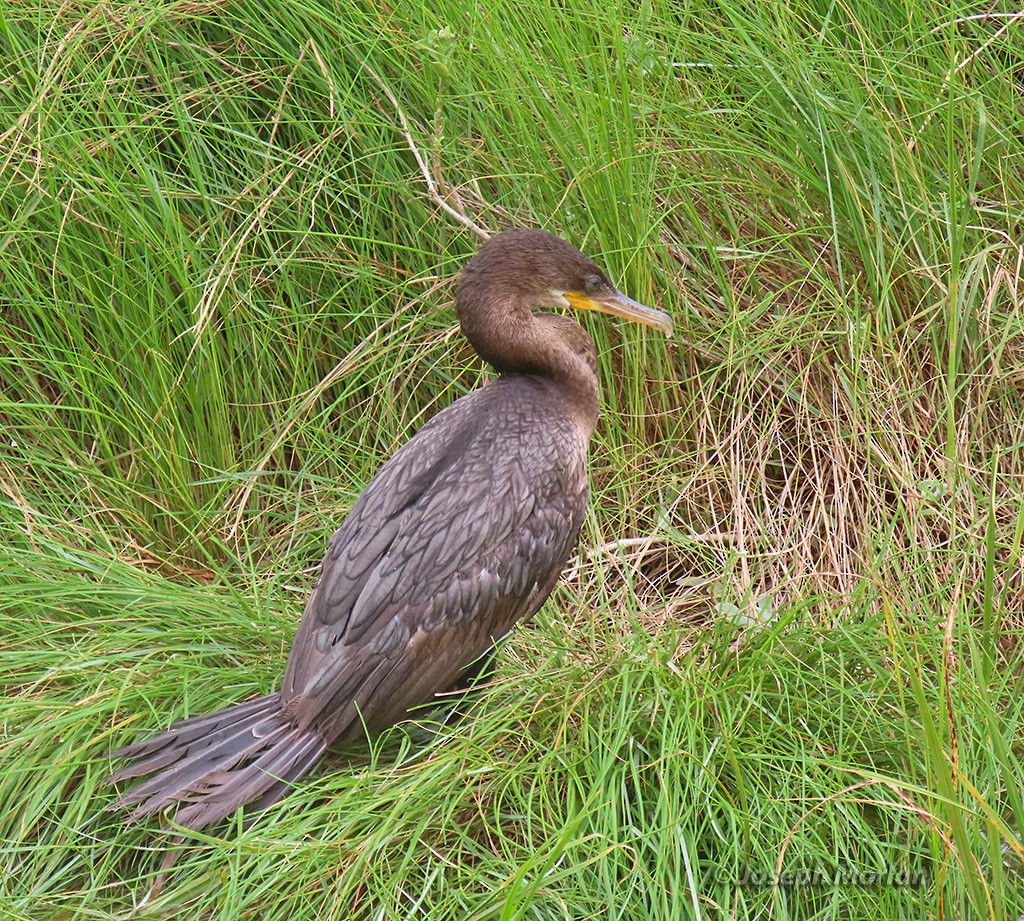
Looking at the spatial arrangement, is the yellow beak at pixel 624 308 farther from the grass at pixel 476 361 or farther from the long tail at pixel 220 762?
the long tail at pixel 220 762

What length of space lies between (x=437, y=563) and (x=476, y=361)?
1012 millimetres

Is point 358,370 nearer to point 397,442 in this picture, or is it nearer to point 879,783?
point 397,442

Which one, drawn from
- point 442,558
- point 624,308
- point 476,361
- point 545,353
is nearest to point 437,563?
point 442,558

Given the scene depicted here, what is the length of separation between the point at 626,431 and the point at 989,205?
1.10m

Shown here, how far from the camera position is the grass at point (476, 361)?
2828 millimetres

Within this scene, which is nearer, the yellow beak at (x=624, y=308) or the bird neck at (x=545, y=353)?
the bird neck at (x=545, y=353)

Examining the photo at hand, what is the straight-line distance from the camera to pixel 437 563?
2867 millimetres

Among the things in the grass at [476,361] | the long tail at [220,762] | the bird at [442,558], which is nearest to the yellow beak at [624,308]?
the bird at [442,558]

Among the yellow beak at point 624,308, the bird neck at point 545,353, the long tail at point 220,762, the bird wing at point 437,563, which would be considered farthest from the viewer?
the yellow beak at point 624,308

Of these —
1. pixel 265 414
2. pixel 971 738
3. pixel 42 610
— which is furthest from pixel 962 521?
pixel 42 610

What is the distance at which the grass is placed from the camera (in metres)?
2.83

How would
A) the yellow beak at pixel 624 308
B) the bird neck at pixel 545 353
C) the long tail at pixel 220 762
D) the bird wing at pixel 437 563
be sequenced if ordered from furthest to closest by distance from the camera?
the yellow beak at pixel 624 308 < the bird neck at pixel 545 353 < the bird wing at pixel 437 563 < the long tail at pixel 220 762

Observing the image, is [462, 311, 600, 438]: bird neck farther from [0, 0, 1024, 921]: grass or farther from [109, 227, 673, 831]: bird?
[0, 0, 1024, 921]: grass

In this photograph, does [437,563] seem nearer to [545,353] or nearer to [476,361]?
[545,353]
